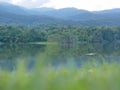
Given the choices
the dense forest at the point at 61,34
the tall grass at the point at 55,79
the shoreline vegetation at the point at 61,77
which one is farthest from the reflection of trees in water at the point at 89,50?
the dense forest at the point at 61,34

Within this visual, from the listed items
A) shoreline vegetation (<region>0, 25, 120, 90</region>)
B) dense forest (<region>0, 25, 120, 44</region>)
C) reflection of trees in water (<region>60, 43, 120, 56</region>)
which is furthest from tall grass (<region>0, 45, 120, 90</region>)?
dense forest (<region>0, 25, 120, 44</region>)

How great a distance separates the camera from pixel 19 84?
72.7 inches

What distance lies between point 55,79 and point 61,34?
88.0 m

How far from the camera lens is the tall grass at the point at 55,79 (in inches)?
72.5

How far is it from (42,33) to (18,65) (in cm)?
8921

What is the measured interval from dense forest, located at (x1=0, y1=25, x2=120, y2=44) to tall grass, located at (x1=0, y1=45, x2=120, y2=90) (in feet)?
261

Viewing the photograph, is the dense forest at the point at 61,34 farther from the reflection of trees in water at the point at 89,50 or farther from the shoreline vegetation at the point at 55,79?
the shoreline vegetation at the point at 55,79

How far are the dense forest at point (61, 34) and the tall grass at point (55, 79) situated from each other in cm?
7963

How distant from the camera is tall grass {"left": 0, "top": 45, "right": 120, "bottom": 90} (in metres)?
1.84

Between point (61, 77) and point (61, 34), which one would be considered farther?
point (61, 34)

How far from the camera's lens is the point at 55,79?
6.43ft

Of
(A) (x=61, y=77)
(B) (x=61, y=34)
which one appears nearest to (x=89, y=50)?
(B) (x=61, y=34)

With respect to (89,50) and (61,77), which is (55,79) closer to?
(61,77)

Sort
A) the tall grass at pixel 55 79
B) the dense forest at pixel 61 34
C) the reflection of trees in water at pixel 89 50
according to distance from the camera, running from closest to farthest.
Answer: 1. the tall grass at pixel 55 79
2. the reflection of trees in water at pixel 89 50
3. the dense forest at pixel 61 34
